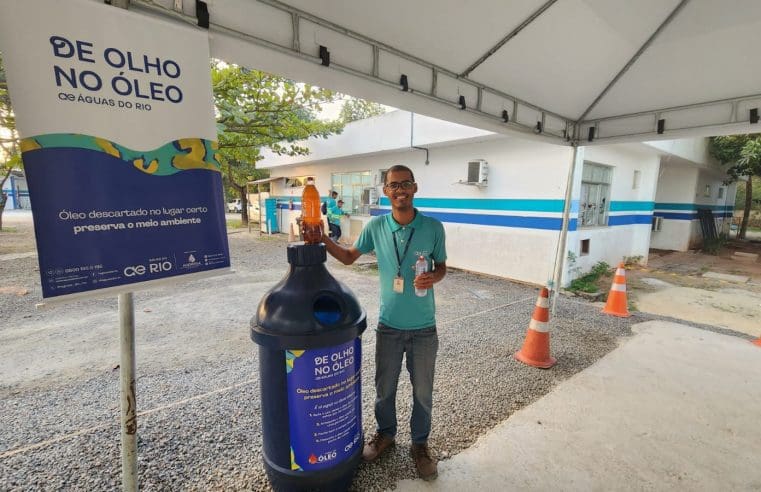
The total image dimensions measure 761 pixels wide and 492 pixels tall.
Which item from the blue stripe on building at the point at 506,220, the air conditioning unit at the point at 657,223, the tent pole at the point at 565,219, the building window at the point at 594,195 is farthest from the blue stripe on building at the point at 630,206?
the tent pole at the point at 565,219

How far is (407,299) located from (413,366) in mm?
412

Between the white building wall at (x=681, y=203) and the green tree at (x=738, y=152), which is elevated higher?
the green tree at (x=738, y=152)

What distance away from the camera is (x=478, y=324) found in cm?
467

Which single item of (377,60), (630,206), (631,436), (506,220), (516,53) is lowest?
(631,436)

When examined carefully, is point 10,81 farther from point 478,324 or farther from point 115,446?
point 478,324

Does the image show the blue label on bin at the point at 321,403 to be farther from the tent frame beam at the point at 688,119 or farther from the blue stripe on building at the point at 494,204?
the blue stripe on building at the point at 494,204

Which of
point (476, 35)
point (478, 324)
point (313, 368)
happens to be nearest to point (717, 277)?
point (478, 324)

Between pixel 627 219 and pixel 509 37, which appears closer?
pixel 509 37

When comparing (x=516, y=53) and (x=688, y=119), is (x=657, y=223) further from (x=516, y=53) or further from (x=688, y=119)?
(x=516, y=53)

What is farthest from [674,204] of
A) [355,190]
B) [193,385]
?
[193,385]

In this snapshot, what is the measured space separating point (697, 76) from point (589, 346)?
2.82 metres

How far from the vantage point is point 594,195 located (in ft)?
25.8

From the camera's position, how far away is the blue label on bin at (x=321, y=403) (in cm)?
160

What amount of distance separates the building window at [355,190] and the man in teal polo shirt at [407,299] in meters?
9.17
